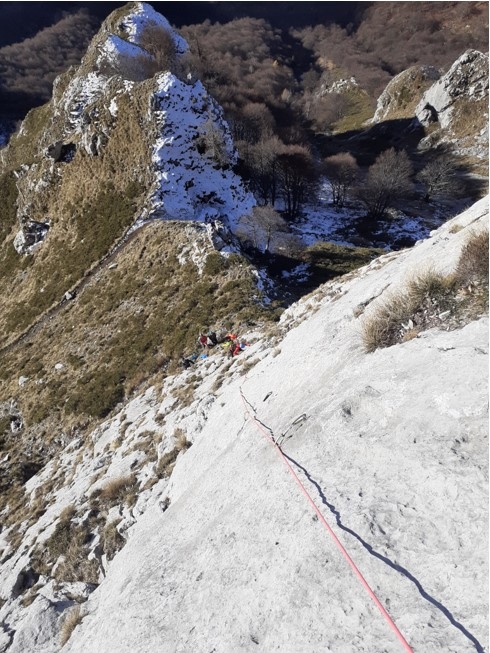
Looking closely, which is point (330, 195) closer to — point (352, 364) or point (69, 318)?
point (69, 318)

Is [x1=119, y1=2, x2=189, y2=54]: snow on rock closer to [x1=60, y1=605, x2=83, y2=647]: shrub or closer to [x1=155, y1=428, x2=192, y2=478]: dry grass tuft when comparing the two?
[x1=155, y1=428, x2=192, y2=478]: dry grass tuft

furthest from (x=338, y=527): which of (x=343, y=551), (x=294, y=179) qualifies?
(x=294, y=179)

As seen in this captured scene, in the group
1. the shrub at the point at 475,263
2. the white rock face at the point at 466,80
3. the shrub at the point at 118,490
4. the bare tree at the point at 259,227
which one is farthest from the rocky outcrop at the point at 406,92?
the shrub at the point at 118,490

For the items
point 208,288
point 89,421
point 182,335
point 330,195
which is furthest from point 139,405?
point 330,195

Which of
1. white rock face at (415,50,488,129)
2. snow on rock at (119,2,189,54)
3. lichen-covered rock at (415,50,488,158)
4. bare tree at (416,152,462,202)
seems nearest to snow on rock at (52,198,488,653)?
bare tree at (416,152,462,202)

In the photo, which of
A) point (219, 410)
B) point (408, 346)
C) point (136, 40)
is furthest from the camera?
point (136, 40)

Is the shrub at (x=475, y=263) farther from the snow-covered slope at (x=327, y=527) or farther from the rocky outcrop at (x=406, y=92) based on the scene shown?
the rocky outcrop at (x=406, y=92)

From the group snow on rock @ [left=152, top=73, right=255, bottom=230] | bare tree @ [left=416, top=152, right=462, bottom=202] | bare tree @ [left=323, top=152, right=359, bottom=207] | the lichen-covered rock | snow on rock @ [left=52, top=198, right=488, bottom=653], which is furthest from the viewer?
the lichen-covered rock
